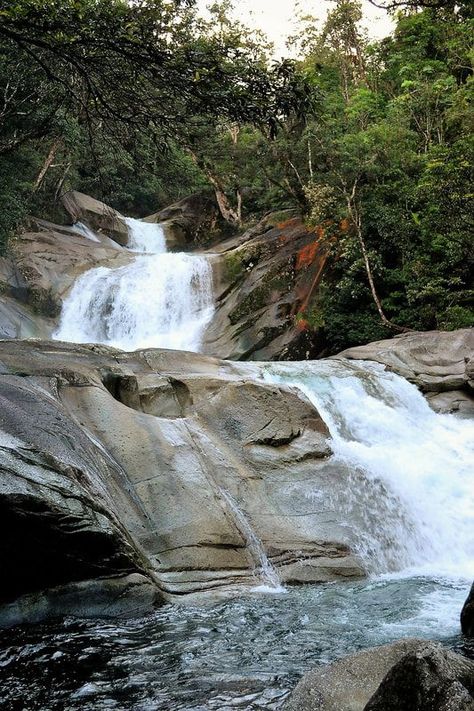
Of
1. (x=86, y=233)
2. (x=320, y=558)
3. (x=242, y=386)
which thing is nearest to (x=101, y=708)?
(x=320, y=558)

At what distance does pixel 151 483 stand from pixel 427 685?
4888mm

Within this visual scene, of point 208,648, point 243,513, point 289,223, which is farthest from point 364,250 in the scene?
point 208,648

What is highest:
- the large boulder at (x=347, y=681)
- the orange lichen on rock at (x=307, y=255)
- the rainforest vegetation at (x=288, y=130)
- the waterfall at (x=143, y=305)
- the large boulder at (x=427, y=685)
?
the rainforest vegetation at (x=288, y=130)

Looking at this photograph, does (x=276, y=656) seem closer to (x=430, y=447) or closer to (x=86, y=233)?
(x=430, y=447)

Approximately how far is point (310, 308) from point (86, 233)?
15.5m

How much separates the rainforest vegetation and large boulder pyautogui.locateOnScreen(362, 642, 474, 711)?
4236 mm

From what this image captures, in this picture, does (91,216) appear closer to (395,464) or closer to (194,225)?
(194,225)

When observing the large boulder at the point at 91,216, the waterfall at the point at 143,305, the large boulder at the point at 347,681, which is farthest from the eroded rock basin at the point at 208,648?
the large boulder at the point at 91,216

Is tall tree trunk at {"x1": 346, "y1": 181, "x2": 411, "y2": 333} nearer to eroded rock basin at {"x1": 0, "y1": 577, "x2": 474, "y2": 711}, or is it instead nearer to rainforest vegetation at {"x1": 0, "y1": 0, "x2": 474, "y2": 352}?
rainforest vegetation at {"x1": 0, "y1": 0, "x2": 474, "y2": 352}

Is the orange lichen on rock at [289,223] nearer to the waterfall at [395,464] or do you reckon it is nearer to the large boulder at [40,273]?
the large boulder at [40,273]

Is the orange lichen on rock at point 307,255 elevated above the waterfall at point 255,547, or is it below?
above

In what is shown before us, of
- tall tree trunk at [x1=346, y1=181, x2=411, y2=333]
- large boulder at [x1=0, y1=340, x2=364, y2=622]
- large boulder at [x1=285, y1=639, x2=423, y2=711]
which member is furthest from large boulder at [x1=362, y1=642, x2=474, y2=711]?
tall tree trunk at [x1=346, y1=181, x2=411, y2=333]

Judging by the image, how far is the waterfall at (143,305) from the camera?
19.9m

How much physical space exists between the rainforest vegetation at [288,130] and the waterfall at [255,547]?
4.02 meters
